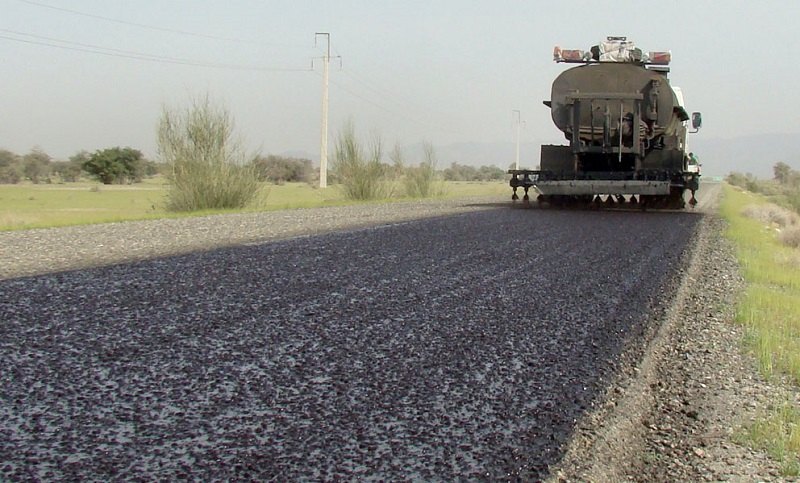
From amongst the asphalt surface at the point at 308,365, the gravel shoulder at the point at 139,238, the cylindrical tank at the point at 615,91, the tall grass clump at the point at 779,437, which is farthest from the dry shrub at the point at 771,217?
the tall grass clump at the point at 779,437

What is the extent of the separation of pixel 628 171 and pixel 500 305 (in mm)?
13105

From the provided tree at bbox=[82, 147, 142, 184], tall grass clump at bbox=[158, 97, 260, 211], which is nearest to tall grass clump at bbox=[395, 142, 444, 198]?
tall grass clump at bbox=[158, 97, 260, 211]

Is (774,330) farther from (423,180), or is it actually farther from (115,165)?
(115,165)

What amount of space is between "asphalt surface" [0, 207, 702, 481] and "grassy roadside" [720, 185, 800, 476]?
0.75 meters

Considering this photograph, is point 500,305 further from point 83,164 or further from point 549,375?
point 83,164

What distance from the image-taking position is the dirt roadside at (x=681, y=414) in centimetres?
316

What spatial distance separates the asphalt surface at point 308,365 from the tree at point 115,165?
2633 inches

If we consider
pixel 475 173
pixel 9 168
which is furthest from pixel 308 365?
pixel 475 173

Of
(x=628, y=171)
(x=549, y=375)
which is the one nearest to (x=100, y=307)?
(x=549, y=375)

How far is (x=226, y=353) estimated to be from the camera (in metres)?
4.70

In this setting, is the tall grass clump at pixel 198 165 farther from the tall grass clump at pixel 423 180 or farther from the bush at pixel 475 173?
the bush at pixel 475 173

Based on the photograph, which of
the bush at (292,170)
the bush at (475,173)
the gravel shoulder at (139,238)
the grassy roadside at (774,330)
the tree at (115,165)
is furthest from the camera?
the bush at (475,173)

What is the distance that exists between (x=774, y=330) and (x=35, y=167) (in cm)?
8507

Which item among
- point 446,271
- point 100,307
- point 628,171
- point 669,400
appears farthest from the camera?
point 628,171
